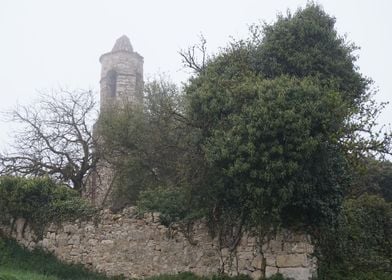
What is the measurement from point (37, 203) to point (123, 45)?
17.9 meters

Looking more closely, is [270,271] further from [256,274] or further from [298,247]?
[298,247]

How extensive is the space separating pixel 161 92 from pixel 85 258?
8.29 meters

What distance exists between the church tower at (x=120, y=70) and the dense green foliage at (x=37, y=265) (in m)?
15.6

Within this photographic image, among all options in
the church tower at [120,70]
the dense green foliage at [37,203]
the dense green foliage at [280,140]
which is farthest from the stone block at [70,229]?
the church tower at [120,70]

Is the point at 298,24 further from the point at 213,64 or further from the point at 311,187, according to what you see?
the point at 311,187

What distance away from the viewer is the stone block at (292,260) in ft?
38.2

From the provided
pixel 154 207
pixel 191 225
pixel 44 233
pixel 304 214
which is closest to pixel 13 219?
pixel 44 233

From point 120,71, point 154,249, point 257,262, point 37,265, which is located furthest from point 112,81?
point 257,262

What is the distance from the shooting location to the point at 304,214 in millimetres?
11969

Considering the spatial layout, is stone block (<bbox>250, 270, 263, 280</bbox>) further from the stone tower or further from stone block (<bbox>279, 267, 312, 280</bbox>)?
the stone tower

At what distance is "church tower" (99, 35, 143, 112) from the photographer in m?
29.6

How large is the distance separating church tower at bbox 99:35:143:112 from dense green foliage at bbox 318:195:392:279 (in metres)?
18.5

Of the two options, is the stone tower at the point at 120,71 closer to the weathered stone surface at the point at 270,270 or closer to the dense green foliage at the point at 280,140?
the dense green foliage at the point at 280,140

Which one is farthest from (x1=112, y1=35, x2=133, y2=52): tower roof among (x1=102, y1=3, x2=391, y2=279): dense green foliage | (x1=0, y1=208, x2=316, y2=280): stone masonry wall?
(x1=0, y1=208, x2=316, y2=280): stone masonry wall
